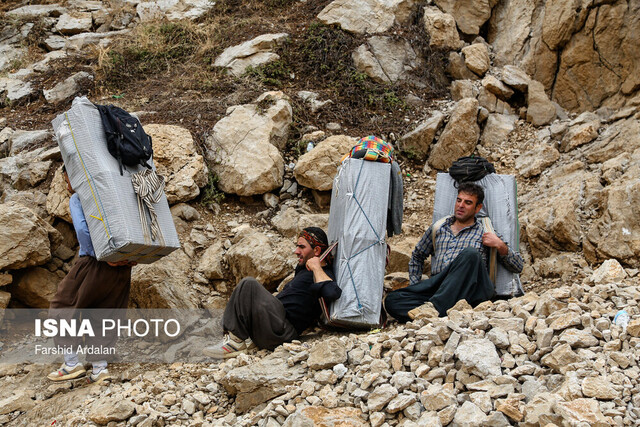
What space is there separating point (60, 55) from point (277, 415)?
8.66m

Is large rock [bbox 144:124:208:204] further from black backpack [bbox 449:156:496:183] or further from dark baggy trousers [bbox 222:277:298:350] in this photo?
black backpack [bbox 449:156:496:183]

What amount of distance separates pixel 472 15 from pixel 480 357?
702cm

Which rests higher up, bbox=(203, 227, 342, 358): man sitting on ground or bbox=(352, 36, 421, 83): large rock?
bbox=(352, 36, 421, 83): large rock

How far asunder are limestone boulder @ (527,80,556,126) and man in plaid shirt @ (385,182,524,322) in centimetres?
299

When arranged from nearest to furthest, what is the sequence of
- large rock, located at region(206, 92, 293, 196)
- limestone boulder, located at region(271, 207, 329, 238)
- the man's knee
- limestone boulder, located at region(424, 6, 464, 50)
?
the man's knee
limestone boulder, located at region(271, 207, 329, 238)
large rock, located at region(206, 92, 293, 196)
limestone boulder, located at region(424, 6, 464, 50)

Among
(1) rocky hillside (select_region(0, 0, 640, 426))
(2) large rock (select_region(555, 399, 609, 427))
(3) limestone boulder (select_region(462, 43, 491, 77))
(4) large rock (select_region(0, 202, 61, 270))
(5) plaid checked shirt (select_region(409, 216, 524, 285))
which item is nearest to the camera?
(2) large rock (select_region(555, 399, 609, 427))

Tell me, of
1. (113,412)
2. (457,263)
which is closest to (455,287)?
(457,263)

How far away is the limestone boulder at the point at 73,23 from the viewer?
35.5 feet

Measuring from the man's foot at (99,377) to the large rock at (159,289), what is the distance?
1.03 m

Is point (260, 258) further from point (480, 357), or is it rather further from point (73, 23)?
point (73, 23)

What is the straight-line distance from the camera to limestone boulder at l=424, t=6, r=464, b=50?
339 inches

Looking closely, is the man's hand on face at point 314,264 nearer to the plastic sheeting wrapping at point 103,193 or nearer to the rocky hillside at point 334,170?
the rocky hillside at point 334,170

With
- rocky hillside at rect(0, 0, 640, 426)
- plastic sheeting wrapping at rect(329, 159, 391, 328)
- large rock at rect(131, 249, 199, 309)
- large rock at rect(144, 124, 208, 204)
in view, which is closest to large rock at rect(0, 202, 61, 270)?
rocky hillside at rect(0, 0, 640, 426)

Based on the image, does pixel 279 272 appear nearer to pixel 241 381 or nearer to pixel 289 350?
pixel 289 350
